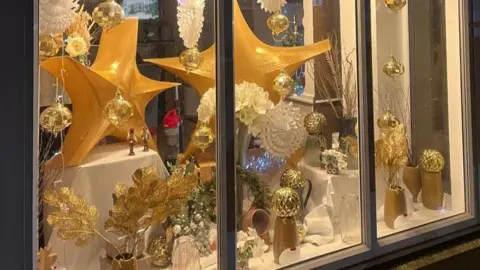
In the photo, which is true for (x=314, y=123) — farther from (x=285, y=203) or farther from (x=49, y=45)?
(x=49, y=45)

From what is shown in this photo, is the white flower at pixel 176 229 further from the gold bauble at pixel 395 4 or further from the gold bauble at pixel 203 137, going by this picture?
the gold bauble at pixel 395 4

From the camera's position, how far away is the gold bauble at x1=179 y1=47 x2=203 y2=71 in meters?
1.12

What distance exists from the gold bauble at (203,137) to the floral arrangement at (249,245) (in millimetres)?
181

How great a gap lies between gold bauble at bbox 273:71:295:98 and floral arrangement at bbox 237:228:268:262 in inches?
13.0

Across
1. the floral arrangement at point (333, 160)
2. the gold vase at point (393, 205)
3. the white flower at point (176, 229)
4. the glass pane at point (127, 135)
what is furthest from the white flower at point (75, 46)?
the gold vase at point (393, 205)

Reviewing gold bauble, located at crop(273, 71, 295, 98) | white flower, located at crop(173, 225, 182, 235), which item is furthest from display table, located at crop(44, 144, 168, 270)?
gold bauble, located at crop(273, 71, 295, 98)

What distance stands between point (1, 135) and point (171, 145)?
43cm

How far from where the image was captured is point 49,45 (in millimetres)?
934

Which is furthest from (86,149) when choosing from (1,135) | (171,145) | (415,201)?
(415,201)

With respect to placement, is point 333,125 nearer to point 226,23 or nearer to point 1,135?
point 226,23

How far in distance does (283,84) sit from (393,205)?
403 mm

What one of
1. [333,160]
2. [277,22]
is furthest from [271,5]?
[333,160]

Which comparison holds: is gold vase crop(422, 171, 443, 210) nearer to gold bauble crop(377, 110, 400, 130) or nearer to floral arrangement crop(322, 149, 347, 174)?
gold bauble crop(377, 110, 400, 130)

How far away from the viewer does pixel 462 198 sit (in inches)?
55.2
